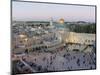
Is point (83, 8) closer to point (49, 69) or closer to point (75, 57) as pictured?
point (75, 57)

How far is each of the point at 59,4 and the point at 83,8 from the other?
0.36 metres

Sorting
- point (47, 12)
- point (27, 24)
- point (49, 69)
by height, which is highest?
point (47, 12)

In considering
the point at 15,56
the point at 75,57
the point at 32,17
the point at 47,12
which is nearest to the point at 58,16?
the point at 47,12

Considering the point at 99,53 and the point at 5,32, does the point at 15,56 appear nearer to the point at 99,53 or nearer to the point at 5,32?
the point at 5,32

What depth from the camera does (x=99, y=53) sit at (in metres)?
2.80

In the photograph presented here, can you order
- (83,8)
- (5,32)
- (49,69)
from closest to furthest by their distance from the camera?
(5,32) → (49,69) → (83,8)

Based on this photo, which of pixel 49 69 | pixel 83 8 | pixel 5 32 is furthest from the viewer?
pixel 83 8

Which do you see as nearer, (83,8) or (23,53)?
(23,53)

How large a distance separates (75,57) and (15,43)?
833 millimetres

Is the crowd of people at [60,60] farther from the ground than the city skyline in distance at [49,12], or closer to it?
closer to it

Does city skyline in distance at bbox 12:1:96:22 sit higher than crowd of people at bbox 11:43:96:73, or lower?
higher

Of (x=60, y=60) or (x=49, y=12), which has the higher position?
(x=49, y=12)

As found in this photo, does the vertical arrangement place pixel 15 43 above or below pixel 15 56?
above

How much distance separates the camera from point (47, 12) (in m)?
2.57
